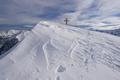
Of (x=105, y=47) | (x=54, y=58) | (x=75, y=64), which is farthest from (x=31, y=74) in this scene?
(x=105, y=47)

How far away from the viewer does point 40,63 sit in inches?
165

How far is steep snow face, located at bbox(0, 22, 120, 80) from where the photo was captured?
3797mm

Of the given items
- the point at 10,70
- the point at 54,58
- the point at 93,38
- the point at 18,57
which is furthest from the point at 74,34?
the point at 10,70

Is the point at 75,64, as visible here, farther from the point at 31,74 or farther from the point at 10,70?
the point at 10,70

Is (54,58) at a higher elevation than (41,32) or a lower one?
lower

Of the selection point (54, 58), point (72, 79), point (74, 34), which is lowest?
point (72, 79)

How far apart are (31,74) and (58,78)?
2.06 feet

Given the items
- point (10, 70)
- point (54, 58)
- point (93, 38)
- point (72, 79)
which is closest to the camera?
point (72, 79)

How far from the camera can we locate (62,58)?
4281mm

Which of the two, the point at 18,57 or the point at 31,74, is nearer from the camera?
the point at 31,74

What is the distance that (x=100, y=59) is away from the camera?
4.28m

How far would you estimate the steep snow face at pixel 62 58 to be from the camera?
3797 millimetres

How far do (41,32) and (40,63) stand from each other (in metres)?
1.53

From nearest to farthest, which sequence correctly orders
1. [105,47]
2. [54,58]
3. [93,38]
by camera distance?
[54,58]
[105,47]
[93,38]
